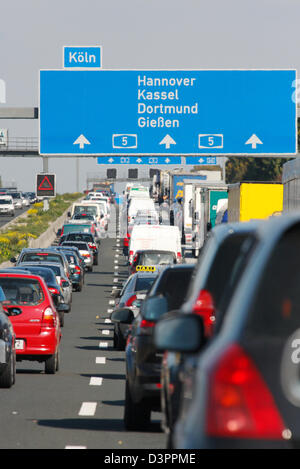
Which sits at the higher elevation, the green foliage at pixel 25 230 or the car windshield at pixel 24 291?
the car windshield at pixel 24 291

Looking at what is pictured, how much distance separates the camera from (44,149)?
36938 mm

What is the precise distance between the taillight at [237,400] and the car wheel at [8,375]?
10858mm

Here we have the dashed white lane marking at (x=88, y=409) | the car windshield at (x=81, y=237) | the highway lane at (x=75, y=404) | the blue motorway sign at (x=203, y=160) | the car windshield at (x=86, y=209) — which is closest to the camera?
the highway lane at (x=75, y=404)

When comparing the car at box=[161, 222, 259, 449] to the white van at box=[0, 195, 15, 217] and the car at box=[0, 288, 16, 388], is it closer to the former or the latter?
the car at box=[0, 288, 16, 388]

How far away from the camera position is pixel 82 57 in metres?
37.1

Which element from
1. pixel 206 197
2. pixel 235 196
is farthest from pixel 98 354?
pixel 206 197

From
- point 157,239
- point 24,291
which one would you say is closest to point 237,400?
point 24,291

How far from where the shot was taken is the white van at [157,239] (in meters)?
40.2

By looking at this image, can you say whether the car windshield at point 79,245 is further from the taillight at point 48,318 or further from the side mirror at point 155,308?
the side mirror at point 155,308

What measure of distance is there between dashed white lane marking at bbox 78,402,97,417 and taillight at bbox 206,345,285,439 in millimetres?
8885

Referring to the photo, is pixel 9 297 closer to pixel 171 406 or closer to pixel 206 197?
pixel 171 406

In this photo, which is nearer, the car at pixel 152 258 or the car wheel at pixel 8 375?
the car wheel at pixel 8 375

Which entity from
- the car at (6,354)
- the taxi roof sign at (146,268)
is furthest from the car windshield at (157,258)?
the car at (6,354)
